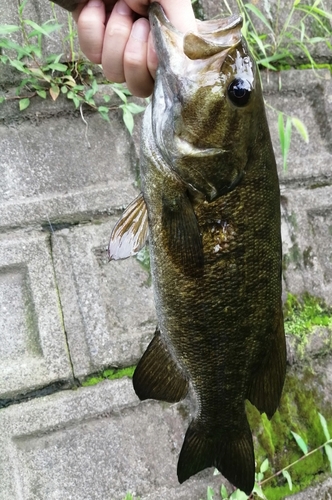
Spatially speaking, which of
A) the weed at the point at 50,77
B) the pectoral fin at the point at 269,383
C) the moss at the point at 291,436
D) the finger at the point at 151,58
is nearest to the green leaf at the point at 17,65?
the weed at the point at 50,77

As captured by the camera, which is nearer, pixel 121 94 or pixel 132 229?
pixel 132 229

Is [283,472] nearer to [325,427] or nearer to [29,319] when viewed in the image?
[325,427]

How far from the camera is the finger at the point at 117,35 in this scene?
1279mm

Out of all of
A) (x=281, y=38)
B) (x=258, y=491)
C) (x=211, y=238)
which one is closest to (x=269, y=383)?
(x=211, y=238)

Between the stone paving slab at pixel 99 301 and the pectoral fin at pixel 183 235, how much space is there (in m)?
0.79

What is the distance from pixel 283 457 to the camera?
6.81 ft

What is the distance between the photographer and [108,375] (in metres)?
1.95

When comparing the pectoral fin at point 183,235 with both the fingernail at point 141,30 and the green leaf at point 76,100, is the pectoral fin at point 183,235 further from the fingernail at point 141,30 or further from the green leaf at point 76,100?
the green leaf at point 76,100

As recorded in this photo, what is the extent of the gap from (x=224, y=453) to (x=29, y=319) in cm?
87

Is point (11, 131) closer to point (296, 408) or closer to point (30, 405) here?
point (30, 405)

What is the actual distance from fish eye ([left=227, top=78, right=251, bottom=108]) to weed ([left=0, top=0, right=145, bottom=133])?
0.92m

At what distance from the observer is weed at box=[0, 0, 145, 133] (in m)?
1.94

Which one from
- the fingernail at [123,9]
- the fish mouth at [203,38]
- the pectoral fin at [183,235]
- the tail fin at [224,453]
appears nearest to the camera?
the fish mouth at [203,38]

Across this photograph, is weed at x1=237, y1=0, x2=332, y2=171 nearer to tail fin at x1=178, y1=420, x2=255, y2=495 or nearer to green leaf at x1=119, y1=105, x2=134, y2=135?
green leaf at x1=119, y1=105, x2=134, y2=135
